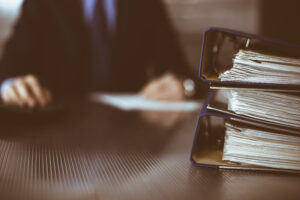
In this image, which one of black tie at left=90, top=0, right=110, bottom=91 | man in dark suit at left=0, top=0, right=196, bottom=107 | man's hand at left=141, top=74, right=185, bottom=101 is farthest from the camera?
black tie at left=90, top=0, right=110, bottom=91

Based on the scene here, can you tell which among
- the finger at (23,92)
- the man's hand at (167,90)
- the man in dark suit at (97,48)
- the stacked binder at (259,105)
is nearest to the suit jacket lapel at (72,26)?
the man in dark suit at (97,48)

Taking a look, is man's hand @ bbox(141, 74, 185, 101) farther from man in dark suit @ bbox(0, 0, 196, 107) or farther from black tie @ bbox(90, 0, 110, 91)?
black tie @ bbox(90, 0, 110, 91)

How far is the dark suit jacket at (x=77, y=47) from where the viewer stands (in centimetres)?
134

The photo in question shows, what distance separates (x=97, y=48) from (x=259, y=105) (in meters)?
1.32

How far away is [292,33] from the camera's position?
160 centimetres

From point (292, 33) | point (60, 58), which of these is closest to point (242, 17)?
point (292, 33)

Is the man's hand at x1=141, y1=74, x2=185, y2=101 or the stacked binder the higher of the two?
the stacked binder

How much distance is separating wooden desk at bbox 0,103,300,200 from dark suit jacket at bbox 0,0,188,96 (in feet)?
2.55

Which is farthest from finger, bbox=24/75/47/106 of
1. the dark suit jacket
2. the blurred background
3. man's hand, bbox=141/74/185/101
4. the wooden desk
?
the blurred background

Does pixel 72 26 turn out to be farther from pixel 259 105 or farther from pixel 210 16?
pixel 259 105

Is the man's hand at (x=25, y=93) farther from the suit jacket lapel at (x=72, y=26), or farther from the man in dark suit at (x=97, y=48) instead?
the suit jacket lapel at (x=72, y=26)

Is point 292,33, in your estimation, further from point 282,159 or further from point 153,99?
point 282,159


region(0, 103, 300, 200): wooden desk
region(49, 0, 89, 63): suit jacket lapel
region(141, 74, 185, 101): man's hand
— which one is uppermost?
region(49, 0, 89, 63): suit jacket lapel

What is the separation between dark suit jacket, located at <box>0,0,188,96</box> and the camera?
1.34 m
